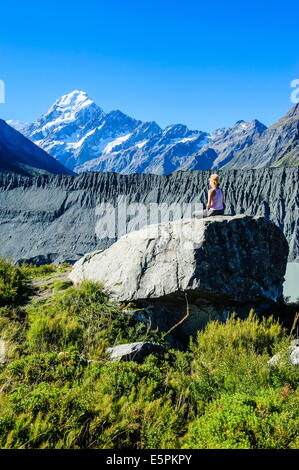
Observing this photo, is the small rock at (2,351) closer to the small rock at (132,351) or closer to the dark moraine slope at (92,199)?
the small rock at (132,351)

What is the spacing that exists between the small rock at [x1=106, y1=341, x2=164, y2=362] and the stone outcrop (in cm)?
213

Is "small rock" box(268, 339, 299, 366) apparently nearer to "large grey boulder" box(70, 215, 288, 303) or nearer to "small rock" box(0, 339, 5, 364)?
"large grey boulder" box(70, 215, 288, 303)

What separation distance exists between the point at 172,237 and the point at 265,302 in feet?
10.2

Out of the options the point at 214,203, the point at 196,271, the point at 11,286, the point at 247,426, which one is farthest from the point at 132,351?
the point at 214,203

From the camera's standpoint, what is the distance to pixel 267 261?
31.6ft

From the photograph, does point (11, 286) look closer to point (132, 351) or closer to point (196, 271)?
point (132, 351)

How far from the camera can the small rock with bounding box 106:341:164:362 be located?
5.82 meters

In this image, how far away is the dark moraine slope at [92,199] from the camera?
60875 millimetres

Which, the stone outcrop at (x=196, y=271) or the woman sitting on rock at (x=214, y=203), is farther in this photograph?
the woman sitting on rock at (x=214, y=203)

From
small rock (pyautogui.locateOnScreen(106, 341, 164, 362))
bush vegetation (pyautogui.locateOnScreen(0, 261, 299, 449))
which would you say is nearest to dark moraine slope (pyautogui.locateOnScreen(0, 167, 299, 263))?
bush vegetation (pyautogui.locateOnScreen(0, 261, 299, 449))

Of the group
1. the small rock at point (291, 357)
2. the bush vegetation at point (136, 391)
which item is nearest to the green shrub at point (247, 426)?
the bush vegetation at point (136, 391)

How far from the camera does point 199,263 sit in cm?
841

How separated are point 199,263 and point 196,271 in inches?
9.7

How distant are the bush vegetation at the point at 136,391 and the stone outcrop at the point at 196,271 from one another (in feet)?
3.59
